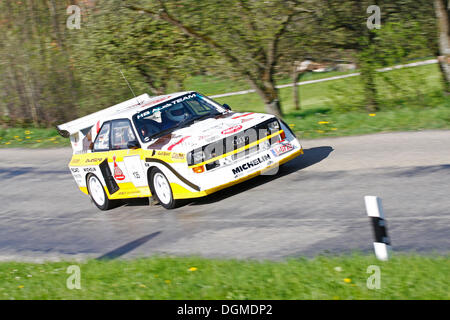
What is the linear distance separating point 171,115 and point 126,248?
307cm

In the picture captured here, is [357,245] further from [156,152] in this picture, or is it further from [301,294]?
[156,152]

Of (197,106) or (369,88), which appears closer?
(197,106)

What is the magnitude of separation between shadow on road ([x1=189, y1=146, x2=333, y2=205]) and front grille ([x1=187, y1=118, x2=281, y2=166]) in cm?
97

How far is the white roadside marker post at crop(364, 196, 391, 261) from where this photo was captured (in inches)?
239

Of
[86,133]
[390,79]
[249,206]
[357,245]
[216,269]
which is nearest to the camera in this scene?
[216,269]

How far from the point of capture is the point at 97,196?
40.5 ft

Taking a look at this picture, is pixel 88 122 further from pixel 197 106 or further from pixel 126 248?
pixel 126 248

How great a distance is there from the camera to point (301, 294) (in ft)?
18.4

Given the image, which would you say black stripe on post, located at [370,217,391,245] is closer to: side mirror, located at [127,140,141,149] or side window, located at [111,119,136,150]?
side mirror, located at [127,140,141,149]

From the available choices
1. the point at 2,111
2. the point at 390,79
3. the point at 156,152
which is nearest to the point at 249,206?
the point at 156,152

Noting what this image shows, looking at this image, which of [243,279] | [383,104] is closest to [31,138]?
[383,104]

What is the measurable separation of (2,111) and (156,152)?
51.1ft

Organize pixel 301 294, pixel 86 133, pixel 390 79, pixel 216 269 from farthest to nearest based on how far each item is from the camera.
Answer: pixel 390 79, pixel 86 133, pixel 216 269, pixel 301 294

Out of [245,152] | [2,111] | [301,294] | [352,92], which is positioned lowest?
[2,111]
